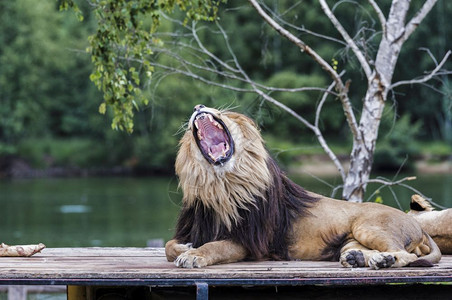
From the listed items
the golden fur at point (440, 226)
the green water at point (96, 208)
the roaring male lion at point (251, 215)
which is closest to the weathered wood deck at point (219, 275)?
the roaring male lion at point (251, 215)

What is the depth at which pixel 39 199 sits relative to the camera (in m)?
31.1

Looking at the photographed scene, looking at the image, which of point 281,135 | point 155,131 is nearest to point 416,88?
point 281,135

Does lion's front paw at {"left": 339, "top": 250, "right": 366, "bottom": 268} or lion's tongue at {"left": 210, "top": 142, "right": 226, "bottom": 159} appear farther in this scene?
lion's tongue at {"left": 210, "top": 142, "right": 226, "bottom": 159}

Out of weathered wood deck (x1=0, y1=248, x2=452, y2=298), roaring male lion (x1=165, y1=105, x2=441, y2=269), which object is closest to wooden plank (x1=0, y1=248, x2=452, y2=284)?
weathered wood deck (x1=0, y1=248, x2=452, y2=298)

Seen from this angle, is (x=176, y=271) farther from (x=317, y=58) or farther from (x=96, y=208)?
(x=96, y=208)

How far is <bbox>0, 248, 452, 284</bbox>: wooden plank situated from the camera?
445 centimetres

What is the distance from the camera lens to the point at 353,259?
15.5 ft

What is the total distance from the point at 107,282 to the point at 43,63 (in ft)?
153

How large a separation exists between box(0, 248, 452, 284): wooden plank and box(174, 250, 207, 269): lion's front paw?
0.05 metres

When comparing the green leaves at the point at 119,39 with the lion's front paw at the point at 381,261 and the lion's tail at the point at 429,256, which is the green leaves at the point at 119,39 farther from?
the lion's front paw at the point at 381,261

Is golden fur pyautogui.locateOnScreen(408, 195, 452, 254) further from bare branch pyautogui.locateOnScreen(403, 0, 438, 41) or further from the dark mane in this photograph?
bare branch pyautogui.locateOnScreen(403, 0, 438, 41)

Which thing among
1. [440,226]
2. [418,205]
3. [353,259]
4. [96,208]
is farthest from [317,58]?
[96,208]

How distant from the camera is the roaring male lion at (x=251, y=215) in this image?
16.4 feet

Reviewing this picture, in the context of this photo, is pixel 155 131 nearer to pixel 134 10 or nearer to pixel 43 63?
pixel 43 63
